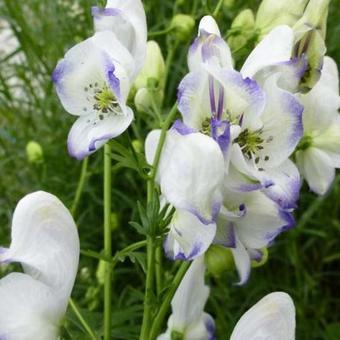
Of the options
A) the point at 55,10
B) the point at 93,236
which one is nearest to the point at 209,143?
the point at 93,236

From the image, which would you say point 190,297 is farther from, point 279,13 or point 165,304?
point 279,13

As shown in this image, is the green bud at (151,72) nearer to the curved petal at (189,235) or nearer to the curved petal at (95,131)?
the curved petal at (95,131)

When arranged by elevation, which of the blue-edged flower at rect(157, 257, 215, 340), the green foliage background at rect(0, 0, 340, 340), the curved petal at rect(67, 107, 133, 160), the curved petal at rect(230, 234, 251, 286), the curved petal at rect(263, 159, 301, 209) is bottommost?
the green foliage background at rect(0, 0, 340, 340)

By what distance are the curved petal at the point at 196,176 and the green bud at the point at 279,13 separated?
0.72ft

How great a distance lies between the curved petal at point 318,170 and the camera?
0.81 meters

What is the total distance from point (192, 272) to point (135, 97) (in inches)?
8.4

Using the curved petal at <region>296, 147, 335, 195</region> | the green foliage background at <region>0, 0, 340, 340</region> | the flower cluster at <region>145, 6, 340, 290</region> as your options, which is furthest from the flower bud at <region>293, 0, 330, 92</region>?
the green foliage background at <region>0, 0, 340, 340</region>

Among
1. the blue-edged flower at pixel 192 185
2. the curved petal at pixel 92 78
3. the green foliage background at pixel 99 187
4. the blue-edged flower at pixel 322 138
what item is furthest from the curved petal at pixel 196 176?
the green foliage background at pixel 99 187

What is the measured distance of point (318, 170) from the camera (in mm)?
812

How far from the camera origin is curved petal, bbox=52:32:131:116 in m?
0.70

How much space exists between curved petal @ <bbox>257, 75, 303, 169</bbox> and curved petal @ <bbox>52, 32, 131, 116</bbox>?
0.41 feet

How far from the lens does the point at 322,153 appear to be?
0.80m

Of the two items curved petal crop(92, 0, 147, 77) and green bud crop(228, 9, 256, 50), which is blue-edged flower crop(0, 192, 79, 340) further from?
green bud crop(228, 9, 256, 50)

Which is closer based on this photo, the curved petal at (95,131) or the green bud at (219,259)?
the curved petal at (95,131)
